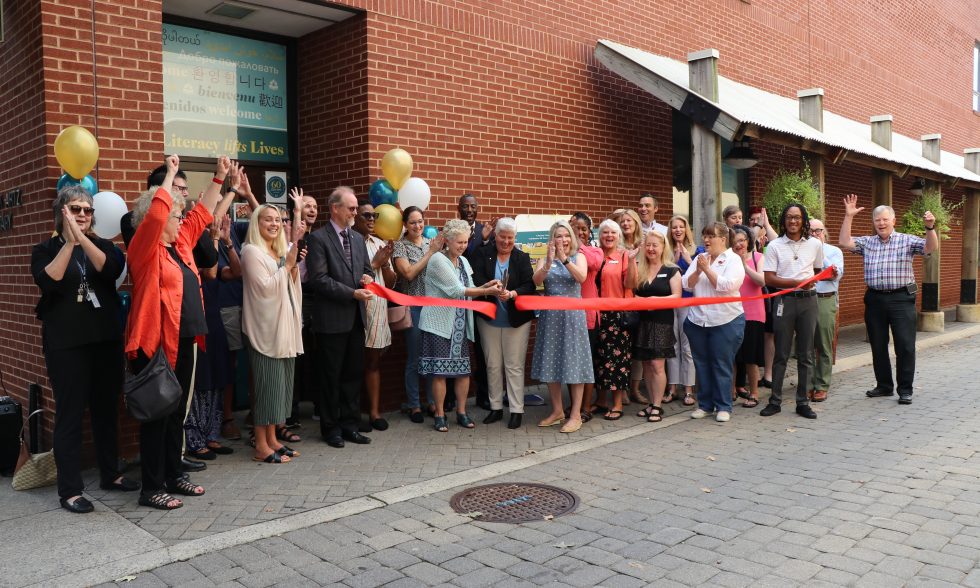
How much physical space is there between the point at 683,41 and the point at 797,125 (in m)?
2.07

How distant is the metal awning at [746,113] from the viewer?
356 inches

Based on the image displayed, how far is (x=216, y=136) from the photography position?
7.75 meters

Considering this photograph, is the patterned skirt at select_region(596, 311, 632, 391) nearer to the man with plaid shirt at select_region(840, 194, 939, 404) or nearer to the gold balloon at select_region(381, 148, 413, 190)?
the gold balloon at select_region(381, 148, 413, 190)

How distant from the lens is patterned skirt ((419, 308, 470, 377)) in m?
6.96

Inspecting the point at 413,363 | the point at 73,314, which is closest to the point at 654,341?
the point at 413,363

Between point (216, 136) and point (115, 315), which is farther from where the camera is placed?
point (216, 136)

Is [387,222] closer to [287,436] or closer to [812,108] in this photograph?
[287,436]

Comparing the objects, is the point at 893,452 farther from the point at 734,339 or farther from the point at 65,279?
the point at 65,279

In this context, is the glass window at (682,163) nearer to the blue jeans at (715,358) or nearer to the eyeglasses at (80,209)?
the blue jeans at (715,358)

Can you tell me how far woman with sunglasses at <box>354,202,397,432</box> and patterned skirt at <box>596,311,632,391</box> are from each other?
2.03m

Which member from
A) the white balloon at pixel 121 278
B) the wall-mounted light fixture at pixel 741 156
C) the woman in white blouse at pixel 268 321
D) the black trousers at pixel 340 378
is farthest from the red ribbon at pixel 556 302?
the wall-mounted light fixture at pixel 741 156

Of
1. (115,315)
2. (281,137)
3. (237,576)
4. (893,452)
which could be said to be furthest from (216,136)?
(893,452)

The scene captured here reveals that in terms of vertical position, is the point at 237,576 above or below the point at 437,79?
below

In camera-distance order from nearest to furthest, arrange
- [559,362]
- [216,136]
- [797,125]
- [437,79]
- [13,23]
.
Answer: [13,23], [559,362], [216,136], [437,79], [797,125]
